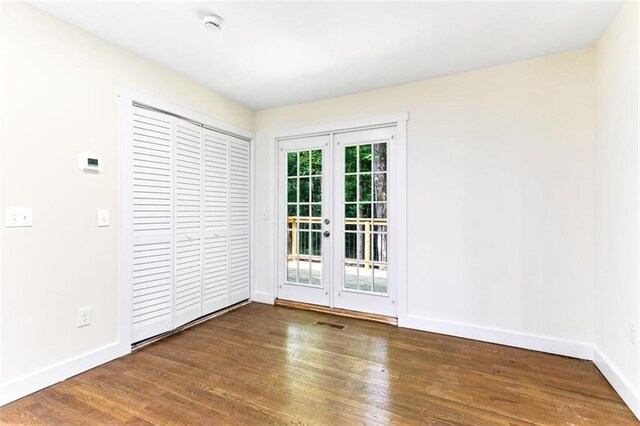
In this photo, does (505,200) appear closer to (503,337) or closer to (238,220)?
(503,337)

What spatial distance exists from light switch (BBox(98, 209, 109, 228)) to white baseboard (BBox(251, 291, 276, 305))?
2.06m

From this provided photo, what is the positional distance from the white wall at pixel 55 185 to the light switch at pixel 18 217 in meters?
0.03

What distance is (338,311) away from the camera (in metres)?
3.56

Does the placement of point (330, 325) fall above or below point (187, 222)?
below

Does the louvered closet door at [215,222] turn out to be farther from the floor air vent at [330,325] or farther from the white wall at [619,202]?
the white wall at [619,202]

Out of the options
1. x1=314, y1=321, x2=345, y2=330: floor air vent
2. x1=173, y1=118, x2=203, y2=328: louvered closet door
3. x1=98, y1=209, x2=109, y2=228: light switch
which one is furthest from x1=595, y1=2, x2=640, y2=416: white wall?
x1=98, y1=209, x2=109, y2=228: light switch

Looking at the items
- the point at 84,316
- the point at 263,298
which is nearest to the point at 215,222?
the point at 263,298

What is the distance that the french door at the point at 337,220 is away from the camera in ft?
11.0

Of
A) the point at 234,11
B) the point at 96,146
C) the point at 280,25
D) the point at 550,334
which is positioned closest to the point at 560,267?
the point at 550,334

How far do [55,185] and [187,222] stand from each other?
1148 millimetres

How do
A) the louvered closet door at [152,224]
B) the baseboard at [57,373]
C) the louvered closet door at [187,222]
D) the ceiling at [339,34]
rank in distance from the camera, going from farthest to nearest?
the louvered closet door at [187,222] < the louvered closet door at [152,224] < the ceiling at [339,34] < the baseboard at [57,373]

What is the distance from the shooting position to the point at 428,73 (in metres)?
2.94

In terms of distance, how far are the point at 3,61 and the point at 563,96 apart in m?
3.91

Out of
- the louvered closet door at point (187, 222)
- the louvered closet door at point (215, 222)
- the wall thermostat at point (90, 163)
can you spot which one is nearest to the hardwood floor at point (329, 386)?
the louvered closet door at point (187, 222)
